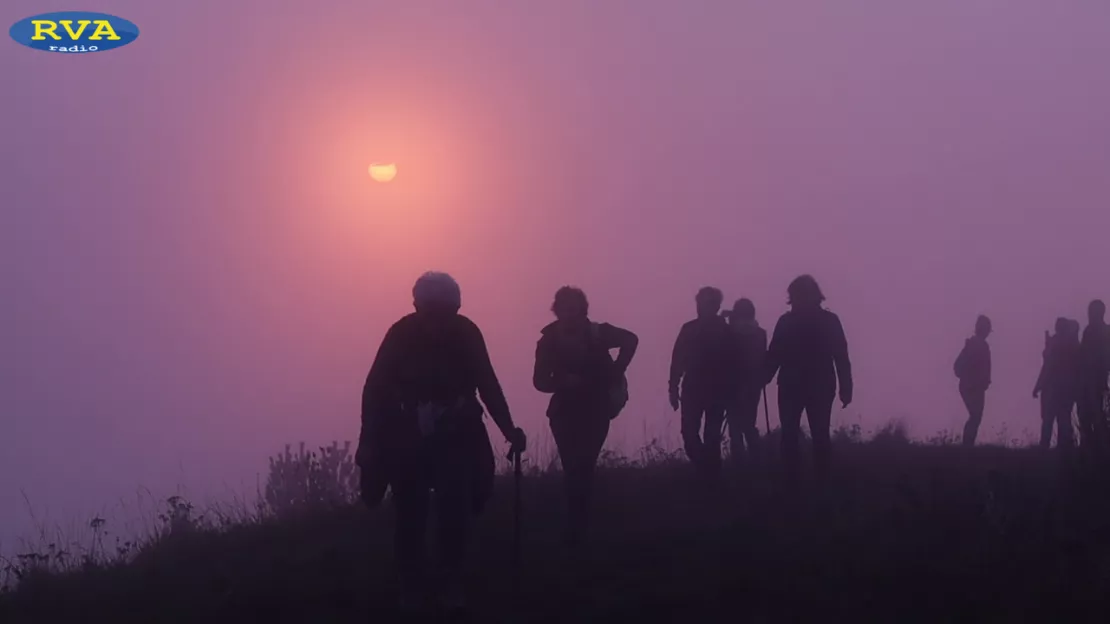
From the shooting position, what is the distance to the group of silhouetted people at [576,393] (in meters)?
9.13

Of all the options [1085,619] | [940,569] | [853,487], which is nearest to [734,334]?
[853,487]

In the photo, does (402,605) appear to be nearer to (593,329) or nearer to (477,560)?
(477,560)

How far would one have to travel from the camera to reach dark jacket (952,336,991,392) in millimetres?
20156

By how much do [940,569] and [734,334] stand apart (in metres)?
5.30

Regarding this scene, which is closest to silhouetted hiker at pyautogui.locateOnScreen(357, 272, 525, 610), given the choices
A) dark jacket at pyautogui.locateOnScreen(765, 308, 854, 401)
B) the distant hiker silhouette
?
dark jacket at pyautogui.locateOnScreen(765, 308, 854, 401)

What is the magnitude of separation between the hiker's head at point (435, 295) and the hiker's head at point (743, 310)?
7143mm

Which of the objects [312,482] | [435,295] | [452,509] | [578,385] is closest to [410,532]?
[452,509]

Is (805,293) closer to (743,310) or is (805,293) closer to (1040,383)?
(743,310)

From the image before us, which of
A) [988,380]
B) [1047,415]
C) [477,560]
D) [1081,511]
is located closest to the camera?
[1081,511]

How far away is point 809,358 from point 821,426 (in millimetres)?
668

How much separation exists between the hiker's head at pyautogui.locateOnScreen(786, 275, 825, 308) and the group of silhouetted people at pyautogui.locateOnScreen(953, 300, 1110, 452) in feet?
10.1

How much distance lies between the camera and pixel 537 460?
16.0 m

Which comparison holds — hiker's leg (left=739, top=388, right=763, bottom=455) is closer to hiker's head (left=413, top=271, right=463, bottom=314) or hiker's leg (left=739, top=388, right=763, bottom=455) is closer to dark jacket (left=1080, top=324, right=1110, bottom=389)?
dark jacket (left=1080, top=324, right=1110, bottom=389)

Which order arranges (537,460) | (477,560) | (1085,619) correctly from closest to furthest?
1. (1085,619)
2. (477,560)
3. (537,460)
